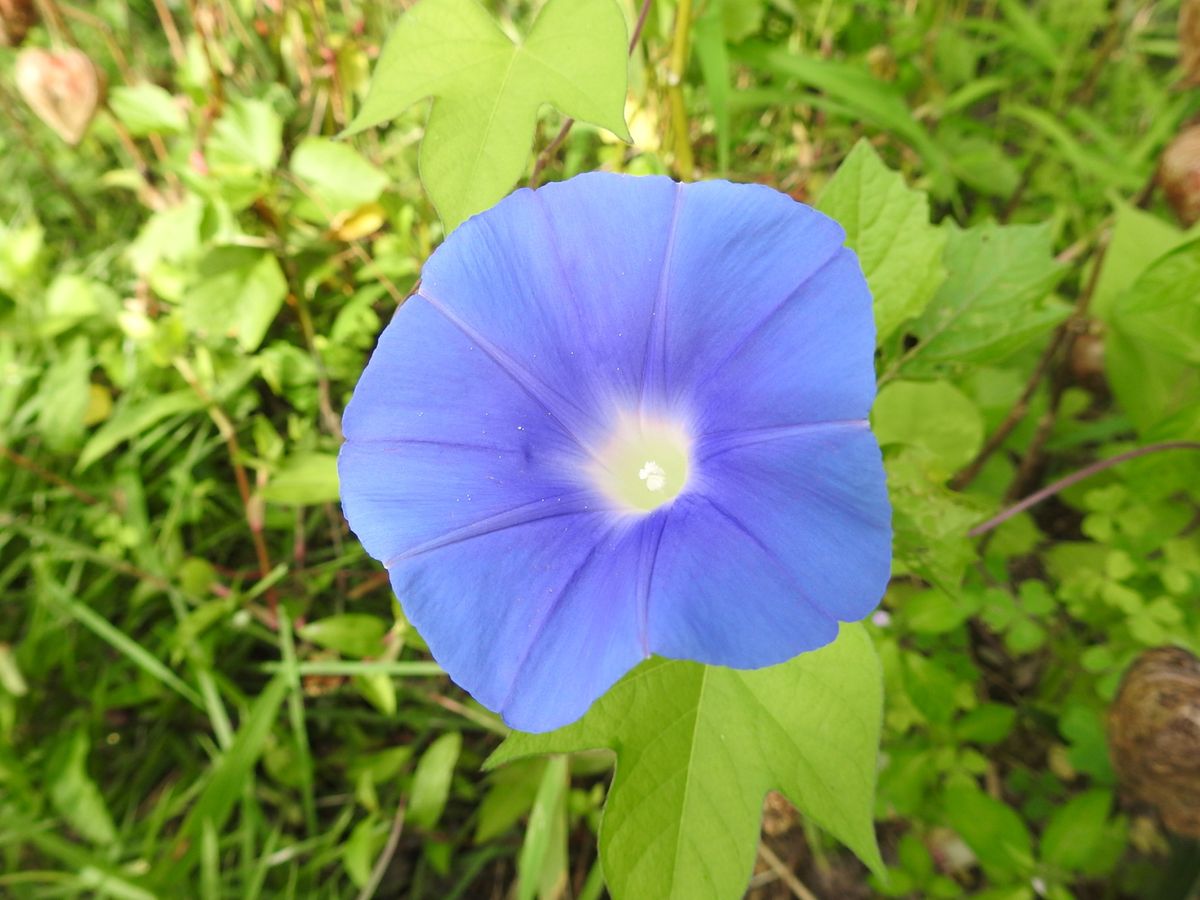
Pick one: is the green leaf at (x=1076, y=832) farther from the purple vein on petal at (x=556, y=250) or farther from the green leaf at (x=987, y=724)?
the purple vein on petal at (x=556, y=250)

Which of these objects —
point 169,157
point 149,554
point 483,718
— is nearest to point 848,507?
point 483,718

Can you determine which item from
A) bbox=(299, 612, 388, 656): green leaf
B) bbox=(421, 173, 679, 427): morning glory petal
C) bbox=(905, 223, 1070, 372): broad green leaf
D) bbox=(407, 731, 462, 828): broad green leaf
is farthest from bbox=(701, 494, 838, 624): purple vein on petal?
bbox=(407, 731, 462, 828): broad green leaf

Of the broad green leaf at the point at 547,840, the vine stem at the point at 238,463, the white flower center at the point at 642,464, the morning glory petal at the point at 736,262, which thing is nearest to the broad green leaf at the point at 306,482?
the vine stem at the point at 238,463

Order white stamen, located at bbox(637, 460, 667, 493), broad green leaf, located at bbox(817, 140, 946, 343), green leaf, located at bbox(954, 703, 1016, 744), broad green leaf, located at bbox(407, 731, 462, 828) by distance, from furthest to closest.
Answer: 1. broad green leaf, located at bbox(407, 731, 462, 828)
2. green leaf, located at bbox(954, 703, 1016, 744)
3. broad green leaf, located at bbox(817, 140, 946, 343)
4. white stamen, located at bbox(637, 460, 667, 493)

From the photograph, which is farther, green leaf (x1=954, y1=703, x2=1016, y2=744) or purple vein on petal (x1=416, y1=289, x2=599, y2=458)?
green leaf (x1=954, y1=703, x2=1016, y2=744)

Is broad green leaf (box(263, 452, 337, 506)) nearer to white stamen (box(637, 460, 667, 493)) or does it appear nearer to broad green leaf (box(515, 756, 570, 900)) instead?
broad green leaf (box(515, 756, 570, 900))

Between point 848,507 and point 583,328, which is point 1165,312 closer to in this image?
point 848,507

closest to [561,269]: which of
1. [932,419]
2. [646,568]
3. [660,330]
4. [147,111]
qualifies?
[660,330]

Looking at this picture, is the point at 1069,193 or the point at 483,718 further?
the point at 1069,193
